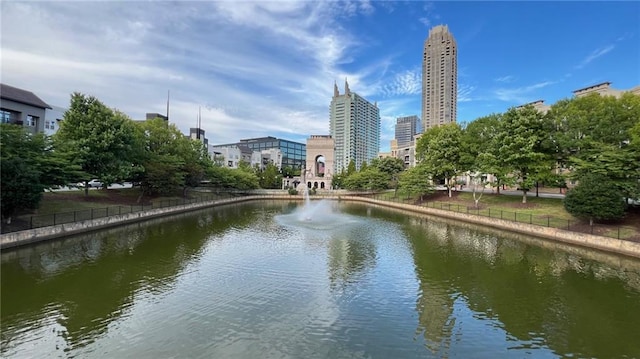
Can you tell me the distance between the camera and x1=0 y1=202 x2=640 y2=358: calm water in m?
9.09

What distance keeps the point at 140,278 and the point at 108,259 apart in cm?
423

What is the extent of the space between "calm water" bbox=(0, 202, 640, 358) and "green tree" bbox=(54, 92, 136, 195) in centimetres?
1234

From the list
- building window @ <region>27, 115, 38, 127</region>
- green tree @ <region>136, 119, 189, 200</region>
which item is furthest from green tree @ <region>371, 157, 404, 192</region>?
building window @ <region>27, 115, 38, 127</region>

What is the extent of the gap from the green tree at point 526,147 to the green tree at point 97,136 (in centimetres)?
3978

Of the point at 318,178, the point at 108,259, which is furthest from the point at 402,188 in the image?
the point at 318,178

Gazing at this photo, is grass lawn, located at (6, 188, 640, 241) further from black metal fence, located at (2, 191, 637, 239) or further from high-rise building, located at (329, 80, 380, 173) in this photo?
high-rise building, located at (329, 80, 380, 173)

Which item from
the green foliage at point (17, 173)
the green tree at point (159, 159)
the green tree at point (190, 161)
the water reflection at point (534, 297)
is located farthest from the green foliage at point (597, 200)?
the green tree at point (190, 161)

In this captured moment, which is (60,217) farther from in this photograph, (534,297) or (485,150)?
(485,150)

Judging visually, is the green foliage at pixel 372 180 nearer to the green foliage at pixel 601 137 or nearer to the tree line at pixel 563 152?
the tree line at pixel 563 152

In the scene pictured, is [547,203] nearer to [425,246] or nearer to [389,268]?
[425,246]

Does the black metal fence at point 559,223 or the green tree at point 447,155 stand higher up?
the green tree at point 447,155

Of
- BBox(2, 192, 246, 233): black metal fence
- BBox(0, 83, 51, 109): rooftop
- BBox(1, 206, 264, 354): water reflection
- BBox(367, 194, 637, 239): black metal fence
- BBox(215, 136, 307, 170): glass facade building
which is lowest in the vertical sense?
BBox(1, 206, 264, 354): water reflection

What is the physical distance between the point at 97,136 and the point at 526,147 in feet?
138

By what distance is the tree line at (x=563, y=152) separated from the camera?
23734 mm
